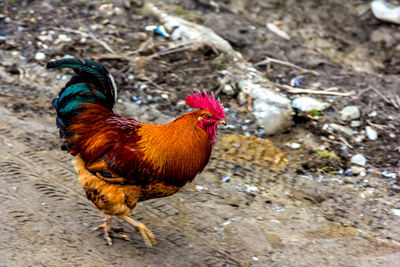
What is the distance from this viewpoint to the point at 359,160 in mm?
4551

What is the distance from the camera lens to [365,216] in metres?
3.94

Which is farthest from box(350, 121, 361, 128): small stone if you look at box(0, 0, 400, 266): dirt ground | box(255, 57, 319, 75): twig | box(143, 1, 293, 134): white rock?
box(255, 57, 319, 75): twig

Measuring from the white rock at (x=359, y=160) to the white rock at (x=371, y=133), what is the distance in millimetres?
374

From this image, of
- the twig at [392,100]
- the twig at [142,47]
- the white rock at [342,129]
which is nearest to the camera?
the white rock at [342,129]

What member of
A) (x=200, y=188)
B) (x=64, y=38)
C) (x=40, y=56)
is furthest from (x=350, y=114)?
(x=40, y=56)

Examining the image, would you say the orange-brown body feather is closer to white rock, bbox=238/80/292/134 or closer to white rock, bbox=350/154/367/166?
white rock, bbox=238/80/292/134

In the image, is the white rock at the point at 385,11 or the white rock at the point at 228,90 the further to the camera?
the white rock at the point at 385,11

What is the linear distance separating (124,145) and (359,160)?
2759mm

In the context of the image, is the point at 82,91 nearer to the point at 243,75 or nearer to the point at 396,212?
the point at 243,75

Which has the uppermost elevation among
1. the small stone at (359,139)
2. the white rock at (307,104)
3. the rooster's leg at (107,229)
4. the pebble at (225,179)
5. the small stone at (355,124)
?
the white rock at (307,104)

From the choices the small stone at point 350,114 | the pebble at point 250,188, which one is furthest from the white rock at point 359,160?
the pebble at point 250,188

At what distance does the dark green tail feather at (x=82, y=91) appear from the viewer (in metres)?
3.35

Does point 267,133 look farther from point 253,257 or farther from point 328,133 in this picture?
point 253,257

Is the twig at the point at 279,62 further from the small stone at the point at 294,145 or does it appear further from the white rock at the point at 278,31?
the small stone at the point at 294,145
